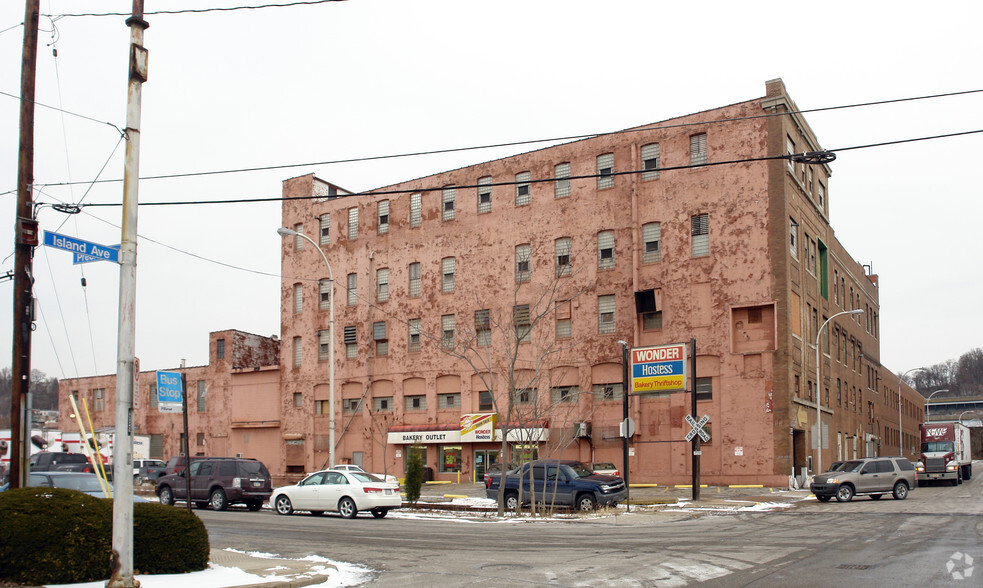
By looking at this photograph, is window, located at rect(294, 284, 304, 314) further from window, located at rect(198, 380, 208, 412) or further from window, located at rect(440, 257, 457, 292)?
window, located at rect(440, 257, 457, 292)

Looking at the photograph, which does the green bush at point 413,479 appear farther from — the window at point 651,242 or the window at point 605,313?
the window at point 651,242

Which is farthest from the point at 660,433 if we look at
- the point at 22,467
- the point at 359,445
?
the point at 22,467

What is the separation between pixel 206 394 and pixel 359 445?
14966mm

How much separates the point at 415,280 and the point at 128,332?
143ft

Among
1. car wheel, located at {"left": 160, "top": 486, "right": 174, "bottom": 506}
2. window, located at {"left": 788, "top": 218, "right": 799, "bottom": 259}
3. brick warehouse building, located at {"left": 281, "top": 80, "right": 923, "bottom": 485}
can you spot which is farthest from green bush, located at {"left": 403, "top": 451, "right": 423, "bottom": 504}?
window, located at {"left": 788, "top": 218, "right": 799, "bottom": 259}

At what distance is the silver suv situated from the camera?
3209 cm

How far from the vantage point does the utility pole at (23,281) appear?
15203 millimetres

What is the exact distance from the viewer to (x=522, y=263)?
50.1m

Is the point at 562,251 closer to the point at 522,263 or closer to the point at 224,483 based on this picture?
the point at 522,263

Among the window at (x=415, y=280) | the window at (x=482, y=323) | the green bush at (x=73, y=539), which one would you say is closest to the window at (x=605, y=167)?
the window at (x=482, y=323)

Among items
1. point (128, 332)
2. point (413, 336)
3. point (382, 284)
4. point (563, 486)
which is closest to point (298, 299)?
point (382, 284)

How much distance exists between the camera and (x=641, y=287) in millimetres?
45969

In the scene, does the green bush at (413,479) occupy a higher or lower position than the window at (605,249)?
lower

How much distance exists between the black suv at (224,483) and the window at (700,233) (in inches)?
988
